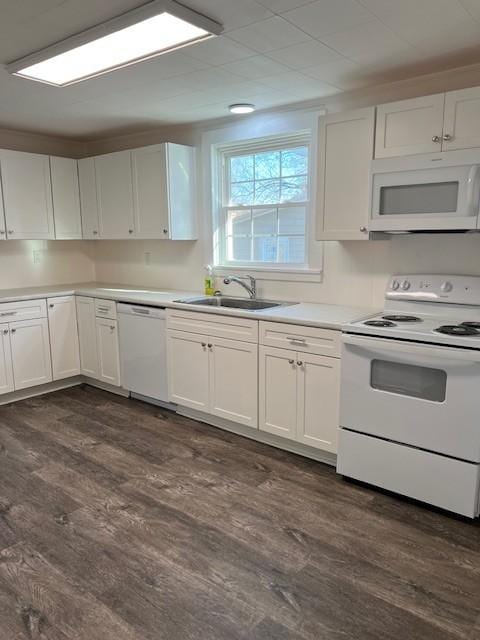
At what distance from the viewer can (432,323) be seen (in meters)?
2.56

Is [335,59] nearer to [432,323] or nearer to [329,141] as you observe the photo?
[329,141]

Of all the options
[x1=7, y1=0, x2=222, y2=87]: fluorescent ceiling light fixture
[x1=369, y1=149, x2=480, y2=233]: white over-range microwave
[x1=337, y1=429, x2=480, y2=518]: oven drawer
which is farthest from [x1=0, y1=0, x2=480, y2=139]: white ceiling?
[x1=337, y1=429, x2=480, y2=518]: oven drawer

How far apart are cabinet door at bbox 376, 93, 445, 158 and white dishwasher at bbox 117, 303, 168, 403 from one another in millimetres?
1917

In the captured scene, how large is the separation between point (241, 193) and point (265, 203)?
27 centimetres

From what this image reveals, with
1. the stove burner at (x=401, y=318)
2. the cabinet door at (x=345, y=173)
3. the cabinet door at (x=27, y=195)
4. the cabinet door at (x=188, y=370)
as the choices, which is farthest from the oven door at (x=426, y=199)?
the cabinet door at (x=27, y=195)

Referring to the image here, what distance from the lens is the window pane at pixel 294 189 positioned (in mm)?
3467

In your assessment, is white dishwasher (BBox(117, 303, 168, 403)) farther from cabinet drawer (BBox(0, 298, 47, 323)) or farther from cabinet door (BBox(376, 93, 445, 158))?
cabinet door (BBox(376, 93, 445, 158))

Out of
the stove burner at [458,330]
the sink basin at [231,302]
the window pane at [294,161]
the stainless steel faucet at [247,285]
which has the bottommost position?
the sink basin at [231,302]

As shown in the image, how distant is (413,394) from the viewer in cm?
235

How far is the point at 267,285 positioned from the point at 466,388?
182 centimetres

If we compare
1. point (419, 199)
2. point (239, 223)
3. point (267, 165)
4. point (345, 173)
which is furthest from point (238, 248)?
point (419, 199)

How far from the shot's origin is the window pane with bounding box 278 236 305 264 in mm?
3537

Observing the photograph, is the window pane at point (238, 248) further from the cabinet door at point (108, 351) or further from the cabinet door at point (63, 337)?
the cabinet door at point (63, 337)

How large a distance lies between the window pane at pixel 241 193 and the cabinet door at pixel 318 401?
62.5 inches
